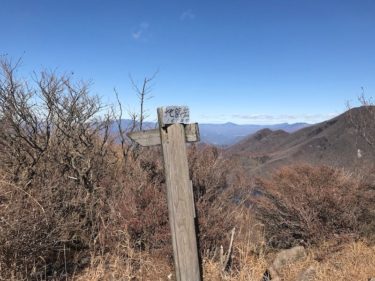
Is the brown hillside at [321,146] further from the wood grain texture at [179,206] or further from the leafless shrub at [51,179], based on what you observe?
the wood grain texture at [179,206]

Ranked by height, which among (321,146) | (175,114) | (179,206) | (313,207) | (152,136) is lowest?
(313,207)

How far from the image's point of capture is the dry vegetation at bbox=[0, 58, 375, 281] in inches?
261

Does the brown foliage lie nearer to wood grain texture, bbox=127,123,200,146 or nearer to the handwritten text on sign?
wood grain texture, bbox=127,123,200,146

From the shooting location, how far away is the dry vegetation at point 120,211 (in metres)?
6.62

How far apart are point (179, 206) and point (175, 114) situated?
3.37 ft

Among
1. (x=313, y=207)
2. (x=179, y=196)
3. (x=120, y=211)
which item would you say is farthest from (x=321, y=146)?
(x=179, y=196)

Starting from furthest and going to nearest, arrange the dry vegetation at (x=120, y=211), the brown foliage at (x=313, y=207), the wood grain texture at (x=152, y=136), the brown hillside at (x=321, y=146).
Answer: the brown hillside at (x=321, y=146), the brown foliage at (x=313, y=207), the dry vegetation at (x=120, y=211), the wood grain texture at (x=152, y=136)

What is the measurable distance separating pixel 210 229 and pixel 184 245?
304cm

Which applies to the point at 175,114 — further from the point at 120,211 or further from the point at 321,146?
the point at 321,146

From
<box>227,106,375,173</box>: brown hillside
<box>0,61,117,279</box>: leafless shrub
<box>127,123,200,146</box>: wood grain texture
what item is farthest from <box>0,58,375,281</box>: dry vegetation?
<box>227,106,375,173</box>: brown hillside

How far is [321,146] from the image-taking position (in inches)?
1184

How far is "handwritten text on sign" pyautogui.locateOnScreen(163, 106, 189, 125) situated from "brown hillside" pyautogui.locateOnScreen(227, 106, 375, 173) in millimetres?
9789

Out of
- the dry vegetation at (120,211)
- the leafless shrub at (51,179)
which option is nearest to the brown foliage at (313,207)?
the dry vegetation at (120,211)

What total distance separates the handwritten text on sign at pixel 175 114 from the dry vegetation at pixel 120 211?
9.55ft
